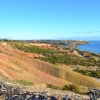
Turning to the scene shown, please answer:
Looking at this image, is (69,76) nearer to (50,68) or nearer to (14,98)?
(50,68)

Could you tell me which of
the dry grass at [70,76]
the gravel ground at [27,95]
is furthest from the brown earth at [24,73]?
the gravel ground at [27,95]

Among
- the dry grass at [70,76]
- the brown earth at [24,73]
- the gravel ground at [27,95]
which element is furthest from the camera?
the dry grass at [70,76]

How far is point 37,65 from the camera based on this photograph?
142 feet

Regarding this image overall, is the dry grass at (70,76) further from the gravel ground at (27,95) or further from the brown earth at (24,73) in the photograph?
the gravel ground at (27,95)

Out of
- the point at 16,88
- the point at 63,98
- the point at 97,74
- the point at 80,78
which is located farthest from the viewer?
the point at 97,74

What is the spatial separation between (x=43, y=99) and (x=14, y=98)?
127 cm

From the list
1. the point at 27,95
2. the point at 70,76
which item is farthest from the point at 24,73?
the point at 27,95

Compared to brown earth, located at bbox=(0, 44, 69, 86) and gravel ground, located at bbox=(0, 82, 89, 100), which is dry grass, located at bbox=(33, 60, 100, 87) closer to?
brown earth, located at bbox=(0, 44, 69, 86)

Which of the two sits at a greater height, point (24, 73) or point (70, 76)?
point (24, 73)

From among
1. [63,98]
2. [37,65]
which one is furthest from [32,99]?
[37,65]

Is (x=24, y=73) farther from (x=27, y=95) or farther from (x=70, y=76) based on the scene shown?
(x=27, y=95)

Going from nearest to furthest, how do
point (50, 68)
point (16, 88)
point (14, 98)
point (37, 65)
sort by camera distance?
point (14, 98), point (16, 88), point (50, 68), point (37, 65)

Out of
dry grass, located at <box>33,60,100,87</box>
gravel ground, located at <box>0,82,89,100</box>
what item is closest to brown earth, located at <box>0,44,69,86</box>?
dry grass, located at <box>33,60,100,87</box>

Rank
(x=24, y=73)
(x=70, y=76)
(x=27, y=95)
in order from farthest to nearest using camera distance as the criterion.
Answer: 1. (x=70, y=76)
2. (x=24, y=73)
3. (x=27, y=95)
